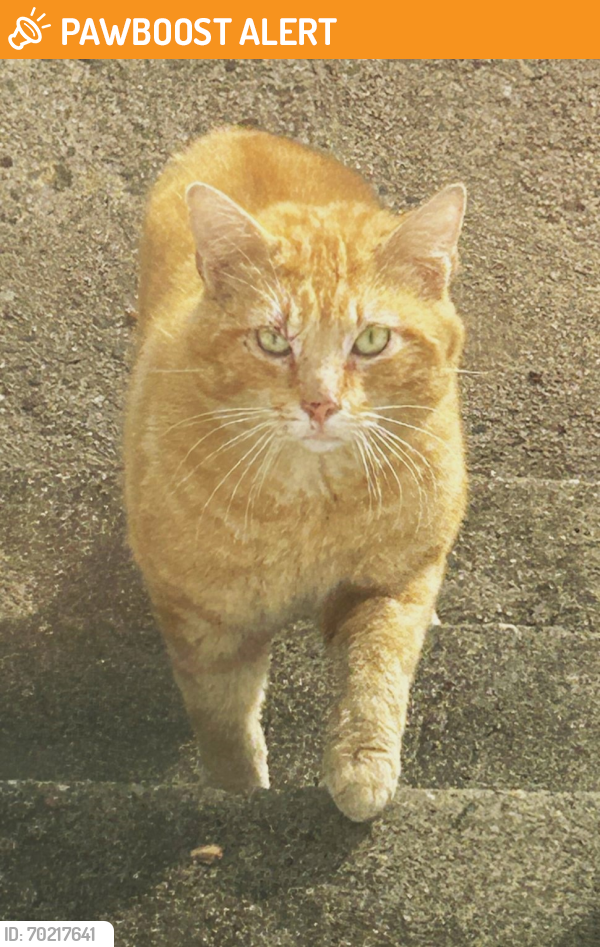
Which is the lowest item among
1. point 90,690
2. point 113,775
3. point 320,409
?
point 113,775

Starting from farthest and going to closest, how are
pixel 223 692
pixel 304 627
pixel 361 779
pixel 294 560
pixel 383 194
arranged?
pixel 383 194 → pixel 304 627 → pixel 223 692 → pixel 294 560 → pixel 361 779

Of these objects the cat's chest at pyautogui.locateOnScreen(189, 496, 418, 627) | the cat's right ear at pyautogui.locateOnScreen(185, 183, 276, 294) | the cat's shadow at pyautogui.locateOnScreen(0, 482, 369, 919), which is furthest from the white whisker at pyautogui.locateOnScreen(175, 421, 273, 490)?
the cat's shadow at pyautogui.locateOnScreen(0, 482, 369, 919)

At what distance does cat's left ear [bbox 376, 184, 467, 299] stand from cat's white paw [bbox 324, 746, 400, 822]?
0.76 m

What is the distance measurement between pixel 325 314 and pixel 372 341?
9cm

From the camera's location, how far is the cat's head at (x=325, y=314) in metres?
1.47

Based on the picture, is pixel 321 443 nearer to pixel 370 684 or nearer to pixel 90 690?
pixel 370 684

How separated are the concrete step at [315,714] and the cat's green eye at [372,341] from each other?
672 millimetres

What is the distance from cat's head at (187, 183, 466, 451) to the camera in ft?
4.84

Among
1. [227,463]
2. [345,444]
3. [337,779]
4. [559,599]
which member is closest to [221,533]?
[227,463]

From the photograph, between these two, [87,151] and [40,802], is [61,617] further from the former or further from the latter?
[87,151]

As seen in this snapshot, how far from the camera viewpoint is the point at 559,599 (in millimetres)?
2301

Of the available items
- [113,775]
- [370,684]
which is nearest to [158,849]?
[370,684]

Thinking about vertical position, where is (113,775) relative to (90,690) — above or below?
below

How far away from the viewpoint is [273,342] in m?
1.50
